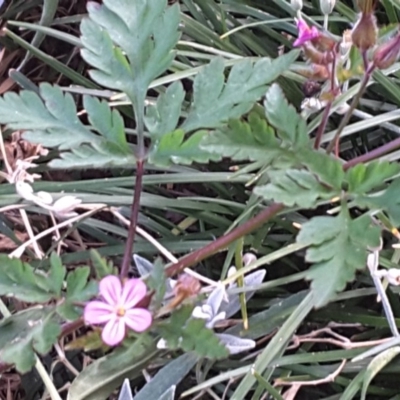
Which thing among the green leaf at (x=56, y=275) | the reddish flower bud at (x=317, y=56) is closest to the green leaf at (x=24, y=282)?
the green leaf at (x=56, y=275)

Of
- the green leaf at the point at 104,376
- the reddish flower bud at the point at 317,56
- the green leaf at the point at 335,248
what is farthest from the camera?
the green leaf at the point at 104,376

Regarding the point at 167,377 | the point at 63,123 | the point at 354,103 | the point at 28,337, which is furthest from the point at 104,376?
the point at 354,103

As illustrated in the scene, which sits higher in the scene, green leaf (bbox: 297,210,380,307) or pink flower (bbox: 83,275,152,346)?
green leaf (bbox: 297,210,380,307)

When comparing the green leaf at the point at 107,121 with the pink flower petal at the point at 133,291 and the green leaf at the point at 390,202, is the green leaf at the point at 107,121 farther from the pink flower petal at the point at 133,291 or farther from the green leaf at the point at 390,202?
the green leaf at the point at 390,202

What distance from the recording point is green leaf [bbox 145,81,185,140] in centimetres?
66

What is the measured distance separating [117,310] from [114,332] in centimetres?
2

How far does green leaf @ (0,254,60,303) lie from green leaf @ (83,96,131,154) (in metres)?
0.14

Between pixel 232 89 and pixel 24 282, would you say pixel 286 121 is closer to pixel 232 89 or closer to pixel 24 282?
pixel 232 89

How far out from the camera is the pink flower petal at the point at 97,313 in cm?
58

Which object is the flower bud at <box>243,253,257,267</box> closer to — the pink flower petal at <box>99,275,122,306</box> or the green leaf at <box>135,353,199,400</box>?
the green leaf at <box>135,353,199,400</box>

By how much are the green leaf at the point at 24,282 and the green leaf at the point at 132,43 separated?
20cm

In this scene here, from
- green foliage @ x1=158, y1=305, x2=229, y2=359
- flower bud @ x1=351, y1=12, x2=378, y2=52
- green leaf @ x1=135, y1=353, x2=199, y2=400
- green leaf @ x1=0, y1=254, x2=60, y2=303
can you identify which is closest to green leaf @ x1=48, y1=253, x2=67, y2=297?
green leaf @ x1=0, y1=254, x2=60, y2=303

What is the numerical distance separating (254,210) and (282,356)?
0.19m

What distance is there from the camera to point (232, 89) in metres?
0.65
